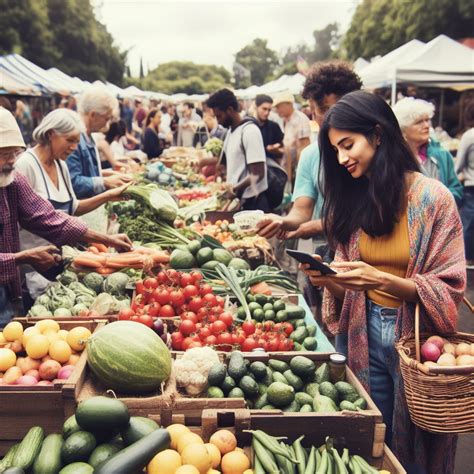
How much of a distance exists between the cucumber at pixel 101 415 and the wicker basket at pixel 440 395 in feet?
3.68

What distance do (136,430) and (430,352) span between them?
122 centimetres

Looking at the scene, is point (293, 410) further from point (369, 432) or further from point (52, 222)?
point (52, 222)

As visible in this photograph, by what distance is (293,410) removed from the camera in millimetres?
2197

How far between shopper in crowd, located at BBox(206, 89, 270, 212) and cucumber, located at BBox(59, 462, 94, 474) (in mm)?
4503

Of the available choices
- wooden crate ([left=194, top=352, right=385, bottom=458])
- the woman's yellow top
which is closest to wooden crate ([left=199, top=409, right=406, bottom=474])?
wooden crate ([left=194, top=352, right=385, bottom=458])

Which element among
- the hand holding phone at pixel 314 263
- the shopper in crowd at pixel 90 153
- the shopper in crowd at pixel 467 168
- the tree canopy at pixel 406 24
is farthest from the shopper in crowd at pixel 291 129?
the tree canopy at pixel 406 24

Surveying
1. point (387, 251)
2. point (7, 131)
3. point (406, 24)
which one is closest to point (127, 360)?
point (387, 251)

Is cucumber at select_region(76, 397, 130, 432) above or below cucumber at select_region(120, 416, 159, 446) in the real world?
above

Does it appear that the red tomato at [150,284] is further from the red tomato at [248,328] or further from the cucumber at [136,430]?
the cucumber at [136,430]

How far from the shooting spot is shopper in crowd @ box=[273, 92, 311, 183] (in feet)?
33.8

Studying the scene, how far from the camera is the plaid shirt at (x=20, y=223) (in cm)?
319

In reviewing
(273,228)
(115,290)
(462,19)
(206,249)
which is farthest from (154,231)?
(462,19)

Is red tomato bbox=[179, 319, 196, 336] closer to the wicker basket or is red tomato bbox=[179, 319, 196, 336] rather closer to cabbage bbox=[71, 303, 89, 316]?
cabbage bbox=[71, 303, 89, 316]

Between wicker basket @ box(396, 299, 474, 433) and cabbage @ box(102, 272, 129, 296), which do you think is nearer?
wicker basket @ box(396, 299, 474, 433)
